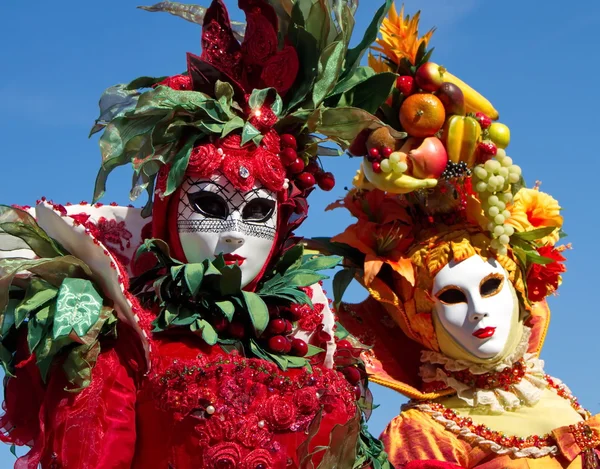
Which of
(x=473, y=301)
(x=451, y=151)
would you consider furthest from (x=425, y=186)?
(x=473, y=301)

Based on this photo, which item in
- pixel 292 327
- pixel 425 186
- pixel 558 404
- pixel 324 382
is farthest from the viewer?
pixel 558 404

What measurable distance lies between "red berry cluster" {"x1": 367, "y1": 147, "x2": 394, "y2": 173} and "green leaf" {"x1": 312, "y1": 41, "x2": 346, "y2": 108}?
0.70 m

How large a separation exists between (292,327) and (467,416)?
118cm

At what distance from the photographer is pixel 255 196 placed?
117 inches

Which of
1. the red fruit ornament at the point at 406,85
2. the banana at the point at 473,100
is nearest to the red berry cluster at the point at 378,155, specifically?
the red fruit ornament at the point at 406,85

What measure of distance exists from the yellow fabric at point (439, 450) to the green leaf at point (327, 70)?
1382mm

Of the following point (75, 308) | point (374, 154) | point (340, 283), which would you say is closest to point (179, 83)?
point (75, 308)

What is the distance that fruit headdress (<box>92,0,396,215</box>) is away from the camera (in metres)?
2.95

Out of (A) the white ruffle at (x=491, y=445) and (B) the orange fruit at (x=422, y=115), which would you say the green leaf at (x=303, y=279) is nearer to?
(B) the orange fruit at (x=422, y=115)

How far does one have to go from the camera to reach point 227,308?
2879 mm

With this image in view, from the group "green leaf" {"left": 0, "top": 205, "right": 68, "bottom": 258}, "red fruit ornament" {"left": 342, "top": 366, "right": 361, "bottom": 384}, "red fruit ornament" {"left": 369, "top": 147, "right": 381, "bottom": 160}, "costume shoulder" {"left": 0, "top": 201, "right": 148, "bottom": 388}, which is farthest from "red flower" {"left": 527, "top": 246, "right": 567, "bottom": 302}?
"green leaf" {"left": 0, "top": 205, "right": 68, "bottom": 258}

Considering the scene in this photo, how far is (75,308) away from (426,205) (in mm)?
1778

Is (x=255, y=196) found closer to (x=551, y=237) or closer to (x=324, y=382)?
(x=324, y=382)

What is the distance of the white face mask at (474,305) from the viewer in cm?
389
